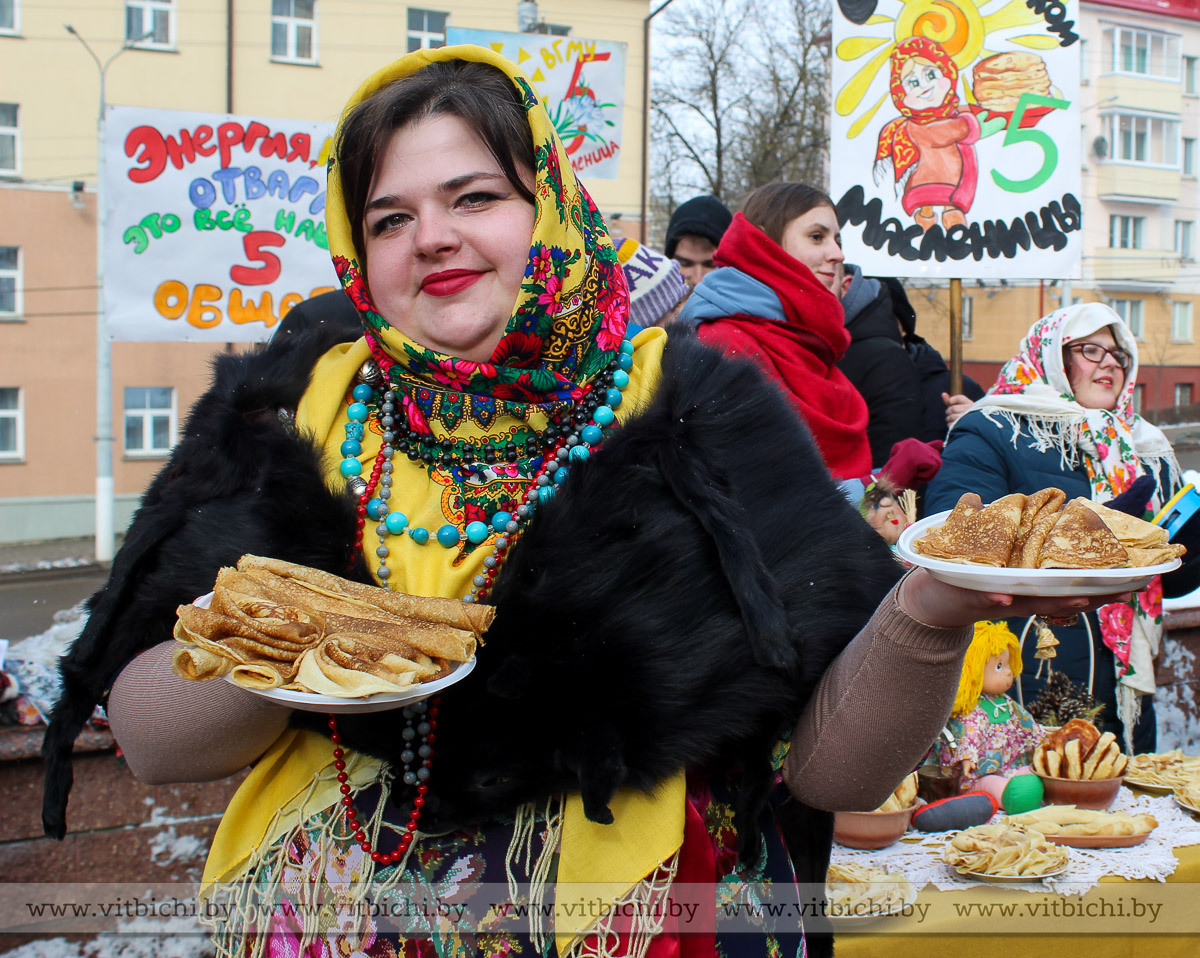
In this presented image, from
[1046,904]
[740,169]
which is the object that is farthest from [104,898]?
A: [740,169]

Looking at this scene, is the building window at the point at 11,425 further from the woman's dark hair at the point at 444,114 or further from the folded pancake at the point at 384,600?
the folded pancake at the point at 384,600

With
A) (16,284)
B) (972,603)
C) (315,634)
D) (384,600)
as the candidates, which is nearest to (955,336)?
(972,603)

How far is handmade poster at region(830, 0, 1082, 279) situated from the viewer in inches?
154

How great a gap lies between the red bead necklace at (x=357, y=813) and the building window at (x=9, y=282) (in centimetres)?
1628

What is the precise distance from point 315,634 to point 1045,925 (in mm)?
1757

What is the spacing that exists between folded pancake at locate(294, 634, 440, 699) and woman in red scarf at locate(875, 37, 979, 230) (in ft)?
11.3

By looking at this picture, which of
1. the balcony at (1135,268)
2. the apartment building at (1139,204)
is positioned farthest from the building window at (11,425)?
the balcony at (1135,268)

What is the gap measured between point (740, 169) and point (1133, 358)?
18326 millimetres

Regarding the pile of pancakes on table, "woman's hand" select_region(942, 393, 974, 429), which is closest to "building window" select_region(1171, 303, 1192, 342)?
"woman's hand" select_region(942, 393, 974, 429)

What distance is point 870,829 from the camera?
2.27 m

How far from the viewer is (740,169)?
68.5 feet

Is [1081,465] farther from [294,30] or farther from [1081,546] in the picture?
[294,30]

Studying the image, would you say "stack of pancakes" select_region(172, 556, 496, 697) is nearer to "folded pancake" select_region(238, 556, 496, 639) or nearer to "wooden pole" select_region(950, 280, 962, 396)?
"folded pancake" select_region(238, 556, 496, 639)

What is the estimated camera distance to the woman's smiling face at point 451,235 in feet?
4.55
